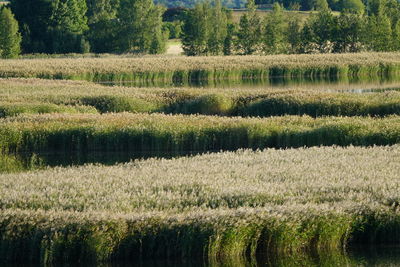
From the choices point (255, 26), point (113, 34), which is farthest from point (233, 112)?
point (113, 34)

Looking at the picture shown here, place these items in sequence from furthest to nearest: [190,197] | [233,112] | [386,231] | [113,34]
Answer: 1. [113,34]
2. [233,112]
3. [190,197]
4. [386,231]

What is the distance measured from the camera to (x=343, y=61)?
73375mm

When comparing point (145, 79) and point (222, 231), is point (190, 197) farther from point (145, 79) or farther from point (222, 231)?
point (145, 79)

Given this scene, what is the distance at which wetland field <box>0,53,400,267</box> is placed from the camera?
15727 mm

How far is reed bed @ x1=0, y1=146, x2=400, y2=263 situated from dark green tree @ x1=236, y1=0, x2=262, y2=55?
76.3m

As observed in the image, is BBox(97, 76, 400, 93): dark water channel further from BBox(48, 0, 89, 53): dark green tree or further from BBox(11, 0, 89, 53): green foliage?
BBox(11, 0, 89, 53): green foliage

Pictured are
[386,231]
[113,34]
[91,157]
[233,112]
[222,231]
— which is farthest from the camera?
[113,34]

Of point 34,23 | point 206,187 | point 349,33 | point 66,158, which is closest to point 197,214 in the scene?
point 206,187

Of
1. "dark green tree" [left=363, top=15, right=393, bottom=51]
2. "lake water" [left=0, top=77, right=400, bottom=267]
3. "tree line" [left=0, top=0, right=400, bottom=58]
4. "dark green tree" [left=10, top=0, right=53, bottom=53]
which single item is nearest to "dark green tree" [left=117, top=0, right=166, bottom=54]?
"tree line" [left=0, top=0, right=400, bottom=58]

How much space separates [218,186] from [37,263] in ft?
16.8

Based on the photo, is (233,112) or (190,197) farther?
(233,112)

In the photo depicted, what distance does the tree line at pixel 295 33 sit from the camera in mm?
91688

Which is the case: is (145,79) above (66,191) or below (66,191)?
below

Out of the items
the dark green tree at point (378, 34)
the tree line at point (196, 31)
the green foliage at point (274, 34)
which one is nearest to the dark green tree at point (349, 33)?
the tree line at point (196, 31)
